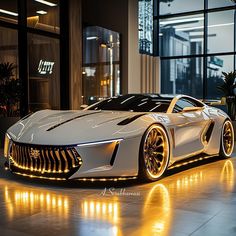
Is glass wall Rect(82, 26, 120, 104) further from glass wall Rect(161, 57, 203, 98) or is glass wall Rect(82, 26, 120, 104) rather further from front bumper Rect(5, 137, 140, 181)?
front bumper Rect(5, 137, 140, 181)

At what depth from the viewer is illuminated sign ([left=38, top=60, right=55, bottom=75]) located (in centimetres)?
1062

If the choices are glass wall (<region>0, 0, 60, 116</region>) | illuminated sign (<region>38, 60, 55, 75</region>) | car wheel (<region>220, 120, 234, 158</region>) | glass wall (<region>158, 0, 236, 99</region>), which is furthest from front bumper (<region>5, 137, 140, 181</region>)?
glass wall (<region>158, 0, 236, 99</region>)

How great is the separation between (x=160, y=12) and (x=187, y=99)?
1112 centimetres

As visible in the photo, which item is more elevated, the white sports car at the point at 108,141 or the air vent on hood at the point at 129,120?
the air vent on hood at the point at 129,120

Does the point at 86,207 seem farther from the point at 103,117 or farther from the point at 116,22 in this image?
the point at 116,22

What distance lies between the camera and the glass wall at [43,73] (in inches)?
407

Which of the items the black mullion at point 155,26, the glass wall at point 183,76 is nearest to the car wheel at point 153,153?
the glass wall at point 183,76

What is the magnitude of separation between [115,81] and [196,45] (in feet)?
12.5

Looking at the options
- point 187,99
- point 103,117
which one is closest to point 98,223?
point 103,117

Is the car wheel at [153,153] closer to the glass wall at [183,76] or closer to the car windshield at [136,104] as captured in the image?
the car windshield at [136,104]

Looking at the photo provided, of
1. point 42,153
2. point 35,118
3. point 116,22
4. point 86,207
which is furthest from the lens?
point 116,22

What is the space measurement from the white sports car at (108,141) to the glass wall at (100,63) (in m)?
7.10

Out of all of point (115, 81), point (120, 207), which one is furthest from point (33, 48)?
point (120, 207)

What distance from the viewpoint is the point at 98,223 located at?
2.82m
